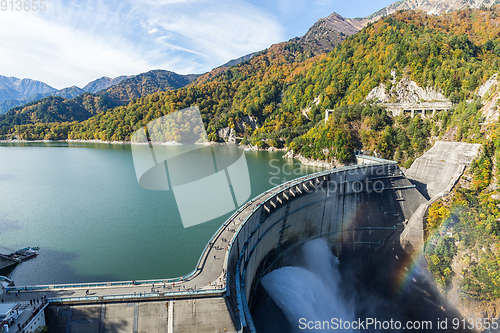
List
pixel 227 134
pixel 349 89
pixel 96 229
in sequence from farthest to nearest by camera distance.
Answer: pixel 227 134, pixel 349 89, pixel 96 229

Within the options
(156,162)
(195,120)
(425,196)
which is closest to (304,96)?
(195,120)

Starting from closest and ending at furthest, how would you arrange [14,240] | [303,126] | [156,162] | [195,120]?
[14,240] → [156,162] → [303,126] → [195,120]

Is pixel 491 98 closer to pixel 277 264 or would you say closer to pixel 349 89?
pixel 277 264

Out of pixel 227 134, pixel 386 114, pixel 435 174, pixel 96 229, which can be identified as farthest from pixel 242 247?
pixel 227 134

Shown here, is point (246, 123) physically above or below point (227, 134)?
above

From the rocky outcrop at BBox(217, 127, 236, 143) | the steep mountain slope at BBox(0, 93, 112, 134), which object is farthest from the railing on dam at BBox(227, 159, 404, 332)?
the steep mountain slope at BBox(0, 93, 112, 134)

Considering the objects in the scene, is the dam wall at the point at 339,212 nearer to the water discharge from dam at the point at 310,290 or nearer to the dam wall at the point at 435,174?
the water discharge from dam at the point at 310,290

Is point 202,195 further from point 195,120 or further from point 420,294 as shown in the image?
point 195,120

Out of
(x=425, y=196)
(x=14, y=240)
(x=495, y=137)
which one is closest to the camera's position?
(x=14, y=240)
